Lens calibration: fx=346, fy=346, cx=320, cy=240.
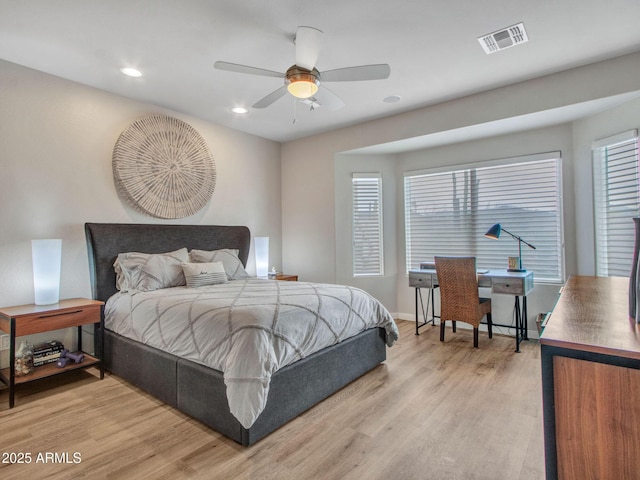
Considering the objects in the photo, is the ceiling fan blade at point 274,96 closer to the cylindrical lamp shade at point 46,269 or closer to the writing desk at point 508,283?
the cylindrical lamp shade at point 46,269

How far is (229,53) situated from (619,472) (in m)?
3.25

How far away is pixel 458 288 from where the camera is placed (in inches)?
146

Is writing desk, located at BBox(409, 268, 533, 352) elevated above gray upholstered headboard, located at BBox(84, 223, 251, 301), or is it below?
below

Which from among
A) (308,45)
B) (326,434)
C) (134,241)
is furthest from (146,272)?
(308,45)

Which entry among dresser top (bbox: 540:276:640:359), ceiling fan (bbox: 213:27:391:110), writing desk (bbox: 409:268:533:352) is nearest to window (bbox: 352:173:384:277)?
writing desk (bbox: 409:268:533:352)

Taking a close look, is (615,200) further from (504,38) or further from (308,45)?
(308,45)

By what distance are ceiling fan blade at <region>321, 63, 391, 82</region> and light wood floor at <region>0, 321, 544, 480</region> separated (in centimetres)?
233

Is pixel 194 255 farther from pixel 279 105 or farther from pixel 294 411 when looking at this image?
pixel 294 411

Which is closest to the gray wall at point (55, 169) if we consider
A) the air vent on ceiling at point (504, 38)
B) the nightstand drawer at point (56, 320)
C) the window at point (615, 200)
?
the nightstand drawer at point (56, 320)

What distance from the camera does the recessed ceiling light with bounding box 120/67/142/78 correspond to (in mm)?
3064

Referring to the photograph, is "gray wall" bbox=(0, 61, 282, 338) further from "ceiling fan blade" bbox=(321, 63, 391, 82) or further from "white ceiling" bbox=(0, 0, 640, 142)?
"ceiling fan blade" bbox=(321, 63, 391, 82)

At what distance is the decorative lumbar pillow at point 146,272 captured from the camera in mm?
3279

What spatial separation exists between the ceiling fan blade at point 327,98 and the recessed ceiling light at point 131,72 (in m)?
1.66

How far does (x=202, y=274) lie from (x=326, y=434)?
205 cm
